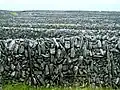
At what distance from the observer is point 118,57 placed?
46.9 feet

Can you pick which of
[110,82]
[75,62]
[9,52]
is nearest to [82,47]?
[75,62]

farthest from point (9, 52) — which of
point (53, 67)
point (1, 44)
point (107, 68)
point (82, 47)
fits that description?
point (107, 68)

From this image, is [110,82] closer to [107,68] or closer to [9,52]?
[107,68]

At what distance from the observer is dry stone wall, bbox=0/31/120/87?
1405 centimetres

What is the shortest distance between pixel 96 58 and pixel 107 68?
23.7 inches

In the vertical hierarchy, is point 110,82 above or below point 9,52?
below

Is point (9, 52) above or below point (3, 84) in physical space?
above

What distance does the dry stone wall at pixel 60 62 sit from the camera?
1405 cm

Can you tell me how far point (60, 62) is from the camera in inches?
555

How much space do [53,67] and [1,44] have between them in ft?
7.48

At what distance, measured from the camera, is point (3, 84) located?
14.0 meters

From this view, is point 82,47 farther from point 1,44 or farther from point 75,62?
point 1,44

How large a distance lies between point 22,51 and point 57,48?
1392mm

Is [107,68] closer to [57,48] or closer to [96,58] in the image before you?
[96,58]
